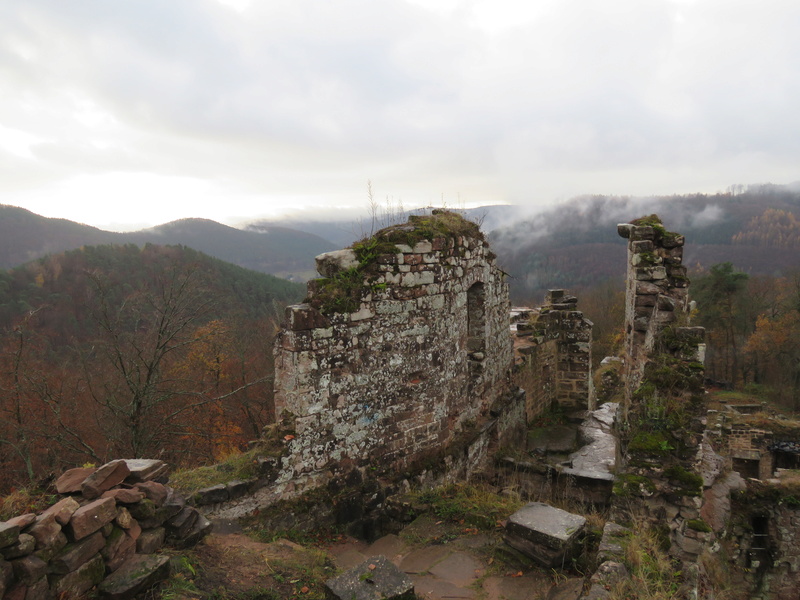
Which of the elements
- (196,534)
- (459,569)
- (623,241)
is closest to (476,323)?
(459,569)

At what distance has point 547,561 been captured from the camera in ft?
15.6

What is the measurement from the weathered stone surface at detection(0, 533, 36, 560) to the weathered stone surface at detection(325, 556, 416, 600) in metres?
2.36

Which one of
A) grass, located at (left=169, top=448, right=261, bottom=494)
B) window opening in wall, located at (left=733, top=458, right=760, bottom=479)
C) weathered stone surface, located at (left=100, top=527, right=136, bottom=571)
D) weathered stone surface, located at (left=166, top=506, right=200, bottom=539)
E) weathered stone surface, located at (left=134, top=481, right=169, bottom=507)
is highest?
weathered stone surface, located at (left=134, top=481, right=169, bottom=507)

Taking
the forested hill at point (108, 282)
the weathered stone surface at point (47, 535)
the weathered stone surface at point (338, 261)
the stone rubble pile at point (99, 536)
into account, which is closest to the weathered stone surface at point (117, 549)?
the stone rubble pile at point (99, 536)

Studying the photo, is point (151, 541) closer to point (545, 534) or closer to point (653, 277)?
point (545, 534)

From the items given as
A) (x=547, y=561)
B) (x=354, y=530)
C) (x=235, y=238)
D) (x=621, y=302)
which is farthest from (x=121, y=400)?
(x=235, y=238)

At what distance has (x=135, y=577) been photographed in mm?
3574

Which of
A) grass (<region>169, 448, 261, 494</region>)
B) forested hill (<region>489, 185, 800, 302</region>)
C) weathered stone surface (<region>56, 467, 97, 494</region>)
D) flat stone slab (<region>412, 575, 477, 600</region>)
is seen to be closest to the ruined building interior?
grass (<region>169, 448, 261, 494</region>)

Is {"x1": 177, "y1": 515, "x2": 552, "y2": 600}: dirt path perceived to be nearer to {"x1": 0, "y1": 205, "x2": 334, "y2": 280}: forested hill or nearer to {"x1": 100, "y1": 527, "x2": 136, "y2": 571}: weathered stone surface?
{"x1": 100, "y1": 527, "x2": 136, "y2": 571}: weathered stone surface

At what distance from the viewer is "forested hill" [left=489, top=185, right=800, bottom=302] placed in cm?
7594

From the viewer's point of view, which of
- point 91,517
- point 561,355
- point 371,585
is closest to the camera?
point 91,517

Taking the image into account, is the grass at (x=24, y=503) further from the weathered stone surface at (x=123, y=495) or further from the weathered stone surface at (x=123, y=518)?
the weathered stone surface at (x=123, y=518)

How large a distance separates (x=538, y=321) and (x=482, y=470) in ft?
17.9

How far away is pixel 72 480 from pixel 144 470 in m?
0.60
